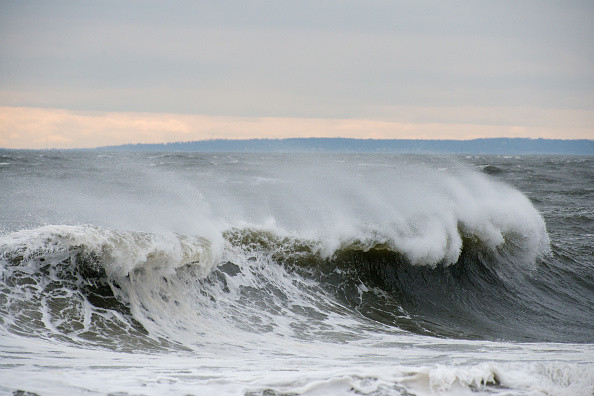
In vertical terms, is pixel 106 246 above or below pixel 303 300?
above

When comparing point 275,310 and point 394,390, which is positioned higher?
point 394,390

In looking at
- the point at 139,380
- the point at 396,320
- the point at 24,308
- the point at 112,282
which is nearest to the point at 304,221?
the point at 396,320

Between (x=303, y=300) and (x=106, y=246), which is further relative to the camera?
(x=303, y=300)

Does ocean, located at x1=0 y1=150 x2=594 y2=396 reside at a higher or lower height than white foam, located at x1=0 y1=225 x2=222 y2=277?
lower

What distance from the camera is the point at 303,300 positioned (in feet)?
32.2

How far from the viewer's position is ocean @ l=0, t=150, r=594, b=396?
493 centimetres

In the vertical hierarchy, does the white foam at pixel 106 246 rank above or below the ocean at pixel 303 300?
above

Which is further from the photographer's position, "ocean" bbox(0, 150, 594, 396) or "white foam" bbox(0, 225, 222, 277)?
"white foam" bbox(0, 225, 222, 277)

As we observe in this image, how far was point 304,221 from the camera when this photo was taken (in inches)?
601

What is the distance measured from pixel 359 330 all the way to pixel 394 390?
390 centimetres

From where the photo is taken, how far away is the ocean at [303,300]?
4926 mm

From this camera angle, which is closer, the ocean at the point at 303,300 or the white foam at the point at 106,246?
the ocean at the point at 303,300

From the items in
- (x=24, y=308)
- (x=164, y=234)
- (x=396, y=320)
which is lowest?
(x=396, y=320)

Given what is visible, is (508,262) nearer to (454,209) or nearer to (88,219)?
(454,209)
